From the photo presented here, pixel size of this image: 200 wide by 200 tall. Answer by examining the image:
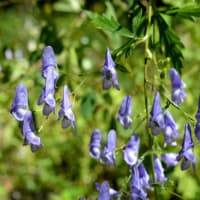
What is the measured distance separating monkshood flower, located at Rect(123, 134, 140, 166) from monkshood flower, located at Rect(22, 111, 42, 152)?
0.72 feet

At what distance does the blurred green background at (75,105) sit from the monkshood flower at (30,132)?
52 centimetres

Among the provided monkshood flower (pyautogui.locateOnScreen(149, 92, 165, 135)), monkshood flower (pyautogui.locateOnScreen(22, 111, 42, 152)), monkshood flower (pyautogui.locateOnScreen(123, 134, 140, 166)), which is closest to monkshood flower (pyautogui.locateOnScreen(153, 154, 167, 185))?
monkshood flower (pyautogui.locateOnScreen(123, 134, 140, 166))

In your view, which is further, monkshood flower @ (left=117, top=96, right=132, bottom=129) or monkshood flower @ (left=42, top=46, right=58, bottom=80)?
monkshood flower @ (left=117, top=96, right=132, bottom=129)

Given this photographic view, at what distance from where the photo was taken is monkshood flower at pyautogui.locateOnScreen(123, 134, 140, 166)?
55.5 inches

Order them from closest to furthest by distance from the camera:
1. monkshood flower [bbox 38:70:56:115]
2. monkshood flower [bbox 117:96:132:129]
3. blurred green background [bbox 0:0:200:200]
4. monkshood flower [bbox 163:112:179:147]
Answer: monkshood flower [bbox 38:70:56:115] < monkshood flower [bbox 163:112:179:147] < monkshood flower [bbox 117:96:132:129] < blurred green background [bbox 0:0:200:200]

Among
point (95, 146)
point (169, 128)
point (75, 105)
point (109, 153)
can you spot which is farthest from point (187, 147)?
point (75, 105)

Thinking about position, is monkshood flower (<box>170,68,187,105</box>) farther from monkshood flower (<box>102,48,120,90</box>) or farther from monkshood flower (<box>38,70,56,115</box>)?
monkshood flower (<box>38,70,56,115</box>)

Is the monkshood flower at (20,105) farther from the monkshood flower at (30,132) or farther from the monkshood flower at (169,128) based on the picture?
the monkshood flower at (169,128)

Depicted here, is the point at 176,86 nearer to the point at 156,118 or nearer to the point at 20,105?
the point at 156,118

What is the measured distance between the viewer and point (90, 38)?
8.07 ft

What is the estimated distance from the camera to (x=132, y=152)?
143cm

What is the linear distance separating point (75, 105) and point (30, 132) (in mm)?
1035

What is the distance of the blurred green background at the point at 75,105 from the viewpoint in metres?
2.20

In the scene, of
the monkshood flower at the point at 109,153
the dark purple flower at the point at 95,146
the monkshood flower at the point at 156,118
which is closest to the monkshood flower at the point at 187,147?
the monkshood flower at the point at 156,118
